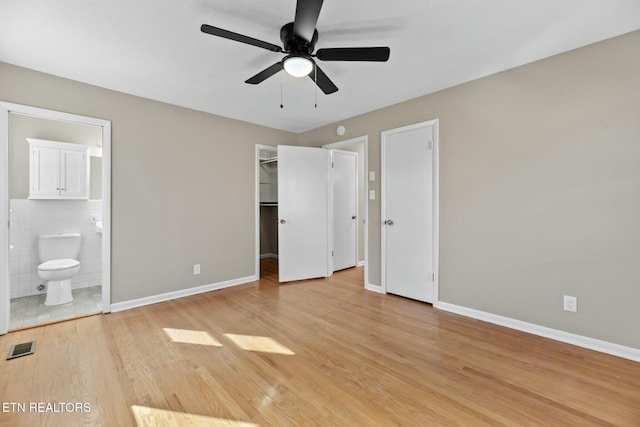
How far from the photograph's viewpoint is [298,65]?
196 cm

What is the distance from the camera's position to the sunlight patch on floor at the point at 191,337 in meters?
2.41

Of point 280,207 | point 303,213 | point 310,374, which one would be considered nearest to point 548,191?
point 310,374

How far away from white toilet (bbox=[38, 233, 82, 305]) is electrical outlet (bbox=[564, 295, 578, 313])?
5313 millimetres

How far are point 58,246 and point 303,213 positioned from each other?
335cm

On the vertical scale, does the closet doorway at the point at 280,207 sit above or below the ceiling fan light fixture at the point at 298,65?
below

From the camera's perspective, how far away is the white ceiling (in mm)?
1831

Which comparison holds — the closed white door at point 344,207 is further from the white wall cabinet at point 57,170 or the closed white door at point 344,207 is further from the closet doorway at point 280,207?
the white wall cabinet at point 57,170

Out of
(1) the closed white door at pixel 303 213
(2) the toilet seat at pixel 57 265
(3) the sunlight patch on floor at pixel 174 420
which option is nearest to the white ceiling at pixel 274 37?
(1) the closed white door at pixel 303 213

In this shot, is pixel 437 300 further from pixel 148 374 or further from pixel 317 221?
pixel 148 374

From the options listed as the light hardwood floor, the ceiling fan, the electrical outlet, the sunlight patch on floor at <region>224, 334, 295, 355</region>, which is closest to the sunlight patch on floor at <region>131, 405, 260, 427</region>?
the light hardwood floor

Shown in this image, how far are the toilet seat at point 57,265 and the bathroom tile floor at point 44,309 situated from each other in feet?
1.45

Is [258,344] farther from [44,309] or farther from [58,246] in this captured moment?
[58,246]

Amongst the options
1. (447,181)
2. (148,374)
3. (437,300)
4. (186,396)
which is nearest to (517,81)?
(447,181)

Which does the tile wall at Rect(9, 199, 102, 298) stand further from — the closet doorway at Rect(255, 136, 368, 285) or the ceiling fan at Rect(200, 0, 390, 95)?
the ceiling fan at Rect(200, 0, 390, 95)
